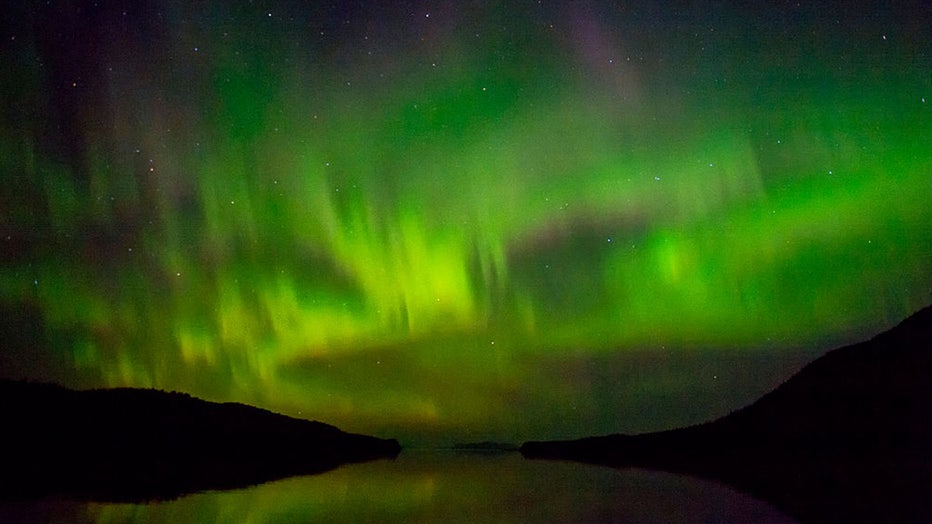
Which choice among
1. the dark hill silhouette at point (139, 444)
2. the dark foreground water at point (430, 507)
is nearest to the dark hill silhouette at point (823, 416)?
the dark hill silhouette at point (139, 444)

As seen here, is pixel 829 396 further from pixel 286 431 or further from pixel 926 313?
pixel 286 431

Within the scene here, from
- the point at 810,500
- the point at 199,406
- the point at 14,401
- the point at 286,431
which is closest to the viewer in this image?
the point at 810,500

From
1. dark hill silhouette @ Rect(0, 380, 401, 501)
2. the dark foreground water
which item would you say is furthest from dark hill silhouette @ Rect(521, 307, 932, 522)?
the dark foreground water

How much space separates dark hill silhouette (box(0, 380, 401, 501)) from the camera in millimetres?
15227

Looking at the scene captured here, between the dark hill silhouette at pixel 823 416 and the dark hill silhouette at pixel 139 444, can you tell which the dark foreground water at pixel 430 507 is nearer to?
the dark hill silhouette at pixel 139 444

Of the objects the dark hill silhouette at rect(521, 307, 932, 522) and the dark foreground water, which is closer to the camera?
the dark foreground water

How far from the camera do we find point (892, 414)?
55.0 m

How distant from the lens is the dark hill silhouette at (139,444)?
15.2 m

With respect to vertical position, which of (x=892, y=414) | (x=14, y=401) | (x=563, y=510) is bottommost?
(x=892, y=414)

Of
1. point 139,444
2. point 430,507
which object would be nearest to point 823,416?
point 139,444

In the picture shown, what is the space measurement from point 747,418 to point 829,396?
737 cm

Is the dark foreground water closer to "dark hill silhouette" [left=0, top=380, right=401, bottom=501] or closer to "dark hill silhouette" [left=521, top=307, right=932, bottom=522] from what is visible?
"dark hill silhouette" [left=0, top=380, right=401, bottom=501]

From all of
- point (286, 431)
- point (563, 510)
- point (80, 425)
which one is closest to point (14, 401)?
point (80, 425)

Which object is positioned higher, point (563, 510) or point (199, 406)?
point (199, 406)
